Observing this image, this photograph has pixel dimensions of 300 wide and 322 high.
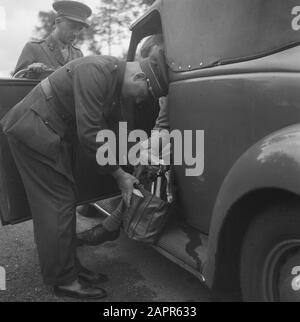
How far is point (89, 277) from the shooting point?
2.79m

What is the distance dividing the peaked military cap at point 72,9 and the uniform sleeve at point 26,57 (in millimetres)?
391

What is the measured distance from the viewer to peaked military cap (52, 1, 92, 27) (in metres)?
3.53

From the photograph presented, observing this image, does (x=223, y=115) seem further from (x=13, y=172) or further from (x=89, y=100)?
(x=13, y=172)

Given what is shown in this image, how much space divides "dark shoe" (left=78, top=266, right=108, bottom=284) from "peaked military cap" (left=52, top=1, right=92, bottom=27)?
6.85 feet

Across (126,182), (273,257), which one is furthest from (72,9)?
(273,257)

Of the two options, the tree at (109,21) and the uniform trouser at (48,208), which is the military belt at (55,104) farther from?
the tree at (109,21)

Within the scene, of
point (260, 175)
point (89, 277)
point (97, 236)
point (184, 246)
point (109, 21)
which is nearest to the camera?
point (260, 175)

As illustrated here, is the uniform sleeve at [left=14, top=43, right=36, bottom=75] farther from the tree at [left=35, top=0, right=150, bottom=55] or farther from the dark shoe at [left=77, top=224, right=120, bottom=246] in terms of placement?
the tree at [left=35, top=0, right=150, bottom=55]

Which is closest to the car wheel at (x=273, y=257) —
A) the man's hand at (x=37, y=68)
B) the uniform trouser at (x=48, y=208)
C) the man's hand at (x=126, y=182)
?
the man's hand at (x=126, y=182)

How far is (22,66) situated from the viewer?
3.58 metres

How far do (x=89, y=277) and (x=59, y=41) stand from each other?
212 centimetres

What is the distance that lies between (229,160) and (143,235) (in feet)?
2.41

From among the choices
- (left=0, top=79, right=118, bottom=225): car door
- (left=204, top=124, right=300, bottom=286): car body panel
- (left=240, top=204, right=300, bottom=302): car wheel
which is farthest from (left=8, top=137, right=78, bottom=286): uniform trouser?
(left=240, top=204, right=300, bottom=302): car wheel
